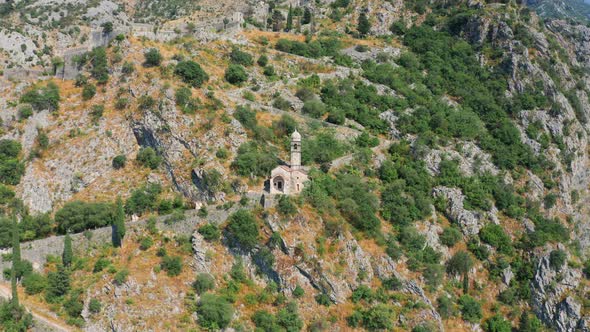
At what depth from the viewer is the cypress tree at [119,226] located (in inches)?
2336

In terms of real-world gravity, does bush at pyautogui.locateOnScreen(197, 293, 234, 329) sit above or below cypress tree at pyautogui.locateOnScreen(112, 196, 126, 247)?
below

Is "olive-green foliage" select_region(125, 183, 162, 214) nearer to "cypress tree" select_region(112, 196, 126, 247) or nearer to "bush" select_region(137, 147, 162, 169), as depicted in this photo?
"bush" select_region(137, 147, 162, 169)

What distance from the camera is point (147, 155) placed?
228 ft

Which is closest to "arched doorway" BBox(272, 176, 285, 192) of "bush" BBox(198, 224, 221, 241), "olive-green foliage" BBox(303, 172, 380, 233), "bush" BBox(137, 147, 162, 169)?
"olive-green foliage" BBox(303, 172, 380, 233)

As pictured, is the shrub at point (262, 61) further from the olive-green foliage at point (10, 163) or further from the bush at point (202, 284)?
the bush at point (202, 284)

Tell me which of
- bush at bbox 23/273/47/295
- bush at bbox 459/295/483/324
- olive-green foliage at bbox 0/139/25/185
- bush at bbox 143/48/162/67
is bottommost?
bush at bbox 459/295/483/324

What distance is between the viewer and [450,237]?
230 ft

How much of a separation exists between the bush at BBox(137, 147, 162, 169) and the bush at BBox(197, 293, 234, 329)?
746 inches

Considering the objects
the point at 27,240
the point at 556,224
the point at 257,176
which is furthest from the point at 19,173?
the point at 556,224

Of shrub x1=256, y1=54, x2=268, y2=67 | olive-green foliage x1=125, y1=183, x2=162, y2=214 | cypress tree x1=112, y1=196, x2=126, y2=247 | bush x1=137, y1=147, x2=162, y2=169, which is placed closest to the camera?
cypress tree x1=112, y1=196, x2=126, y2=247

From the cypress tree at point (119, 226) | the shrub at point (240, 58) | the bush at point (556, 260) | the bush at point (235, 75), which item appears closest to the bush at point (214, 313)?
the cypress tree at point (119, 226)

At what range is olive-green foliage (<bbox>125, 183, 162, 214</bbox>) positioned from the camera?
64250 mm

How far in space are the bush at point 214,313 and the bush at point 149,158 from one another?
1895cm

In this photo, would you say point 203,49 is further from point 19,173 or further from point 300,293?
point 300,293
